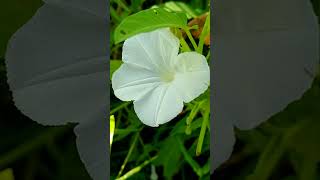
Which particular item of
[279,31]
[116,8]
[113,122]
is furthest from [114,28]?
[279,31]

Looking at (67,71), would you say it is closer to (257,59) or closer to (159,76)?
(159,76)

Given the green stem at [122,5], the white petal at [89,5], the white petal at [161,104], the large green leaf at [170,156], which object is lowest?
the large green leaf at [170,156]

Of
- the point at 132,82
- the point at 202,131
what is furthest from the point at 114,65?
the point at 202,131

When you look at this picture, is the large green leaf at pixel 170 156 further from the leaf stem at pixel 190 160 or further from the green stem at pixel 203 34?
the green stem at pixel 203 34

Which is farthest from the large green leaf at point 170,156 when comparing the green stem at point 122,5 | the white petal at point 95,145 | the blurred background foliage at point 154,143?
the green stem at point 122,5

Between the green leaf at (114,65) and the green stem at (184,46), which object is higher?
the green stem at (184,46)

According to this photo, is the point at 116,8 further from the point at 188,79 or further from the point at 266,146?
the point at 266,146
